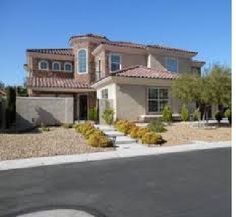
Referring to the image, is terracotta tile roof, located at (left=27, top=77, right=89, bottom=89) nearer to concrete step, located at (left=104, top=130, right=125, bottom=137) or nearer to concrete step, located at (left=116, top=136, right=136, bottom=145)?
concrete step, located at (left=104, top=130, right=125, bottom=137)

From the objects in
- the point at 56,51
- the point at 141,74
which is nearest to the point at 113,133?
the point at 141,74

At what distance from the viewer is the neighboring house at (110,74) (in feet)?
84.5

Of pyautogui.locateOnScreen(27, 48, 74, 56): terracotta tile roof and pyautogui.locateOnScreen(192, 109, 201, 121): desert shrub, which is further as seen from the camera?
pyautogui.locateOnScreen(27, 48, 74, 56): terracotta tile roof

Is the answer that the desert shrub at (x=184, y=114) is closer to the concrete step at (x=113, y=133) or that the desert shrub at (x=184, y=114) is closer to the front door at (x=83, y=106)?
the concrete step at (x=113, y=133)

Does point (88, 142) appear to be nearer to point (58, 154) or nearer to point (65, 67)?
point (58, 154)

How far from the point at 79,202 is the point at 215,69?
18106 mm

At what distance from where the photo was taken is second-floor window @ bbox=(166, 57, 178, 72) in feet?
106

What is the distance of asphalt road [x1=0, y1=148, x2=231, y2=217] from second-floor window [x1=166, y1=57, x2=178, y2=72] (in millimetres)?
21427

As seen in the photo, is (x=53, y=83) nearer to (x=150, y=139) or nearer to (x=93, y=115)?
(x=93, y=115)

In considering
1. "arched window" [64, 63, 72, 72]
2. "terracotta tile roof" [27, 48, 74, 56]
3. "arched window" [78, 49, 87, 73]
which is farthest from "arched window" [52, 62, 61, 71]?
"arched window" [78, 49, 87, 73]

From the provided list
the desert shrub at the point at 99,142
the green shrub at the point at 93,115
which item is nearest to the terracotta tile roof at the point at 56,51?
the green shrub at the point at 93,115

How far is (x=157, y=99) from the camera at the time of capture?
2706 cm

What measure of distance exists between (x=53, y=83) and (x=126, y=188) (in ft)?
79.8
